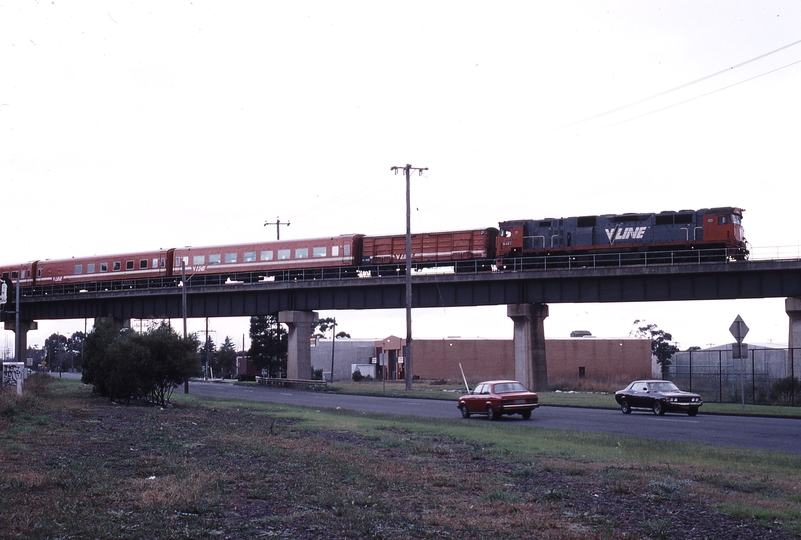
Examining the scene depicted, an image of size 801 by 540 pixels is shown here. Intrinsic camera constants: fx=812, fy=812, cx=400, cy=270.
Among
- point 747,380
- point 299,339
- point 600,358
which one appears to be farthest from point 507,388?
point 600,358

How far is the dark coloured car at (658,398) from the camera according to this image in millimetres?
29641

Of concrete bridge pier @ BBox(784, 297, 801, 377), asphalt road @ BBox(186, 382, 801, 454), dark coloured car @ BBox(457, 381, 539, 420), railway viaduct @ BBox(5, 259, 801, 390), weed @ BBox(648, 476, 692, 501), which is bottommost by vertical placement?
asphalt road @ BBox(186, 382, 801, 454)

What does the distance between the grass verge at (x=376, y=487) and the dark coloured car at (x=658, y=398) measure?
11617 mm

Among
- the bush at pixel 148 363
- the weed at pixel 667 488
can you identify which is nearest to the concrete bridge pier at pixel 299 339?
the bush at pixel 148 363

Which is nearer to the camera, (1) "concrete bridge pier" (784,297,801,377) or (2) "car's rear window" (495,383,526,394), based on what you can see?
(2) "car's rear window" (495,383,526,394)

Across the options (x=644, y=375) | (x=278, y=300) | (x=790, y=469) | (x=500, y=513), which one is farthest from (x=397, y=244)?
(x=500, y=513)

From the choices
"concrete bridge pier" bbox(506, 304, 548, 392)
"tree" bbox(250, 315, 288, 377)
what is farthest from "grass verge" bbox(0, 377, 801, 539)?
"tree" bbox(250, 315, 288, 377)

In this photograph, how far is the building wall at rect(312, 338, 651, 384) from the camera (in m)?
79.4

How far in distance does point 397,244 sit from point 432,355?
33.6 metres

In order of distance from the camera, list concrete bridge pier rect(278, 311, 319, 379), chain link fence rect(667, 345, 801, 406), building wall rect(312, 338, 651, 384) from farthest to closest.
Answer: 1. building wall rect(312, 338, 651, 384)
2. concrete bridge pier rect(278, 311, 319, 379)
3. chain link fence rect(667, 345, 801, 406)

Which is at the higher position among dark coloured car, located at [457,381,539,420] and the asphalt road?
dark coloured car, located at [457,381,539,420]

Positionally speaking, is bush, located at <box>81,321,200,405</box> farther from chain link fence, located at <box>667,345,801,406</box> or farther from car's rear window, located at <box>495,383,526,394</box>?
chain link fence, located at <box>667,345,801,406</box>

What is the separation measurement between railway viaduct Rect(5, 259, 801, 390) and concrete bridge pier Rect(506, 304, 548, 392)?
0.07 m

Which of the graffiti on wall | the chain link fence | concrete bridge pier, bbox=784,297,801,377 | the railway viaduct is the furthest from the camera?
the railway viaduct
